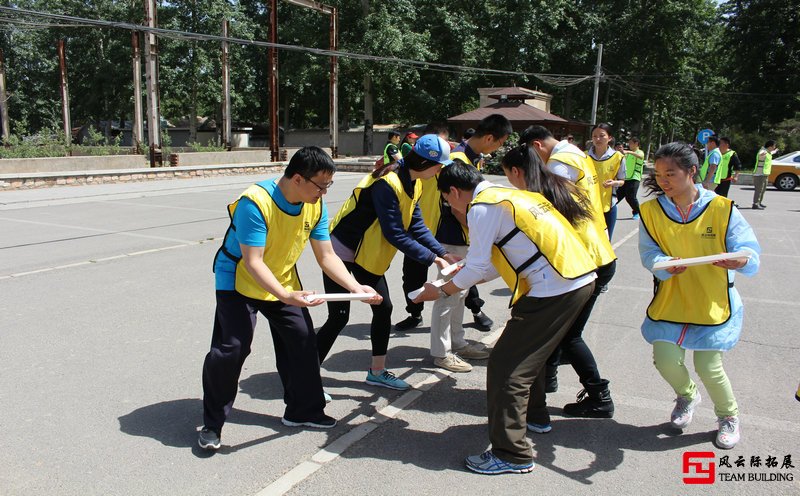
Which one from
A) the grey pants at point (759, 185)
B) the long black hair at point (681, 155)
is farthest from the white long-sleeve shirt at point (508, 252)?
the grey pants at point (759, 185)

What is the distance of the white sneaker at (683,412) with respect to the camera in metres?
3.58

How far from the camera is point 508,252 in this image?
306 centimetres

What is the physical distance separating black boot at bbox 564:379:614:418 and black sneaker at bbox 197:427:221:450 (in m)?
2.12

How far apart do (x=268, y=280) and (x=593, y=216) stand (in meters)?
1.94

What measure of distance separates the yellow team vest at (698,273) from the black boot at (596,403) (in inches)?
25.5

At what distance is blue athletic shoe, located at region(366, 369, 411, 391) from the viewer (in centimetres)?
427

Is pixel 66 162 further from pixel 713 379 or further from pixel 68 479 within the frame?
pixel 713 379

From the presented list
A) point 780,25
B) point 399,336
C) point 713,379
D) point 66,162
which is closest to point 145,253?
point 399,336

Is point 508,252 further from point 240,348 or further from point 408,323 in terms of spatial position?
point 408,323

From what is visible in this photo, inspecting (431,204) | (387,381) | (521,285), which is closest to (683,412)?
(521,285)

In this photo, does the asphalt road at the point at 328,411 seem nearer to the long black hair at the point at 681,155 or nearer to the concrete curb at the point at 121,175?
the long black hair at the point at 681,155

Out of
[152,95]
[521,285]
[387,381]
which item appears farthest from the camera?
[152,95]

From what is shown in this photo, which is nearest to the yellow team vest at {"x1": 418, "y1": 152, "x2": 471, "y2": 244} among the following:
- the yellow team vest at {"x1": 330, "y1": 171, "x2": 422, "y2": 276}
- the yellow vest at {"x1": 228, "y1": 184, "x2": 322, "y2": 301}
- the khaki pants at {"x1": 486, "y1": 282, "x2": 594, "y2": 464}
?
the yellow team vest at {"x1": 330, "y1": 171, "x2": 422, "y2": 276}

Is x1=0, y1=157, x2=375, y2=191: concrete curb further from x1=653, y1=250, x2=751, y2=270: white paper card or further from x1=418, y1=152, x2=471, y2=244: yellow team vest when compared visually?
x1=653, y1=250, x2=751, y2=270: white paper card
